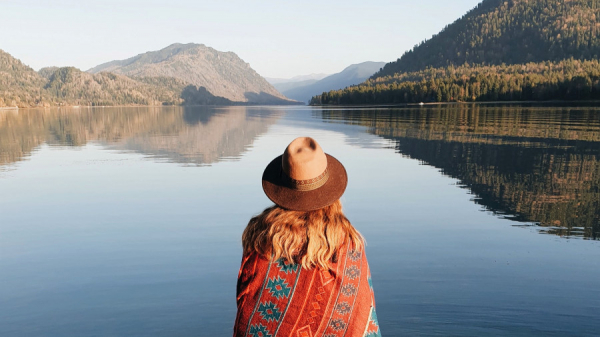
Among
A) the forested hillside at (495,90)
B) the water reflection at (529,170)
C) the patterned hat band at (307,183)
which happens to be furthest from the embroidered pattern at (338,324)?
the forested hillside at (495,90)

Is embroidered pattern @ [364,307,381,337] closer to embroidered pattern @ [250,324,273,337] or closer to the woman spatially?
the woman

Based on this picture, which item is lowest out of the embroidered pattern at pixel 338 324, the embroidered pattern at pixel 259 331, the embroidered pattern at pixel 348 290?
the embroidered pattern at pixel 259 331

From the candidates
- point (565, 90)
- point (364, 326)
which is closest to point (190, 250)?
point (364, 326)

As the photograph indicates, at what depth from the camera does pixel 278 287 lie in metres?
3.40

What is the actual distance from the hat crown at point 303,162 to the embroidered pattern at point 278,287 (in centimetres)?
70

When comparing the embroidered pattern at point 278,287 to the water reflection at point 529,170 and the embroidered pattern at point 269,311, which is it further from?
the water reflection at point 529,170

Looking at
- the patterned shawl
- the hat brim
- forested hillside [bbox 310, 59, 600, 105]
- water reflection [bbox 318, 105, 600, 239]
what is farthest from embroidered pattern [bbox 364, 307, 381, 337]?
forested hillside [bbox 310, 59, 600, 105]

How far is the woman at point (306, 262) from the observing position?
3.31m

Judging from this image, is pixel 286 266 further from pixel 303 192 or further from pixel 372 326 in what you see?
pixel 372 326

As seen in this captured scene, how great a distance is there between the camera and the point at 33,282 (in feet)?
32.3

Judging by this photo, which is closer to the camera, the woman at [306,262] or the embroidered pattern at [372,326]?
the woman at [306,262]

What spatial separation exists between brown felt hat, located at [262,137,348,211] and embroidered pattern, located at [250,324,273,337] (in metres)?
0.88

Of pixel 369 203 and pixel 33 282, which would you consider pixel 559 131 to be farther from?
pixel 33 282

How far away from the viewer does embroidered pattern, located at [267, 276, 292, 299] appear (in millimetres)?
3377
